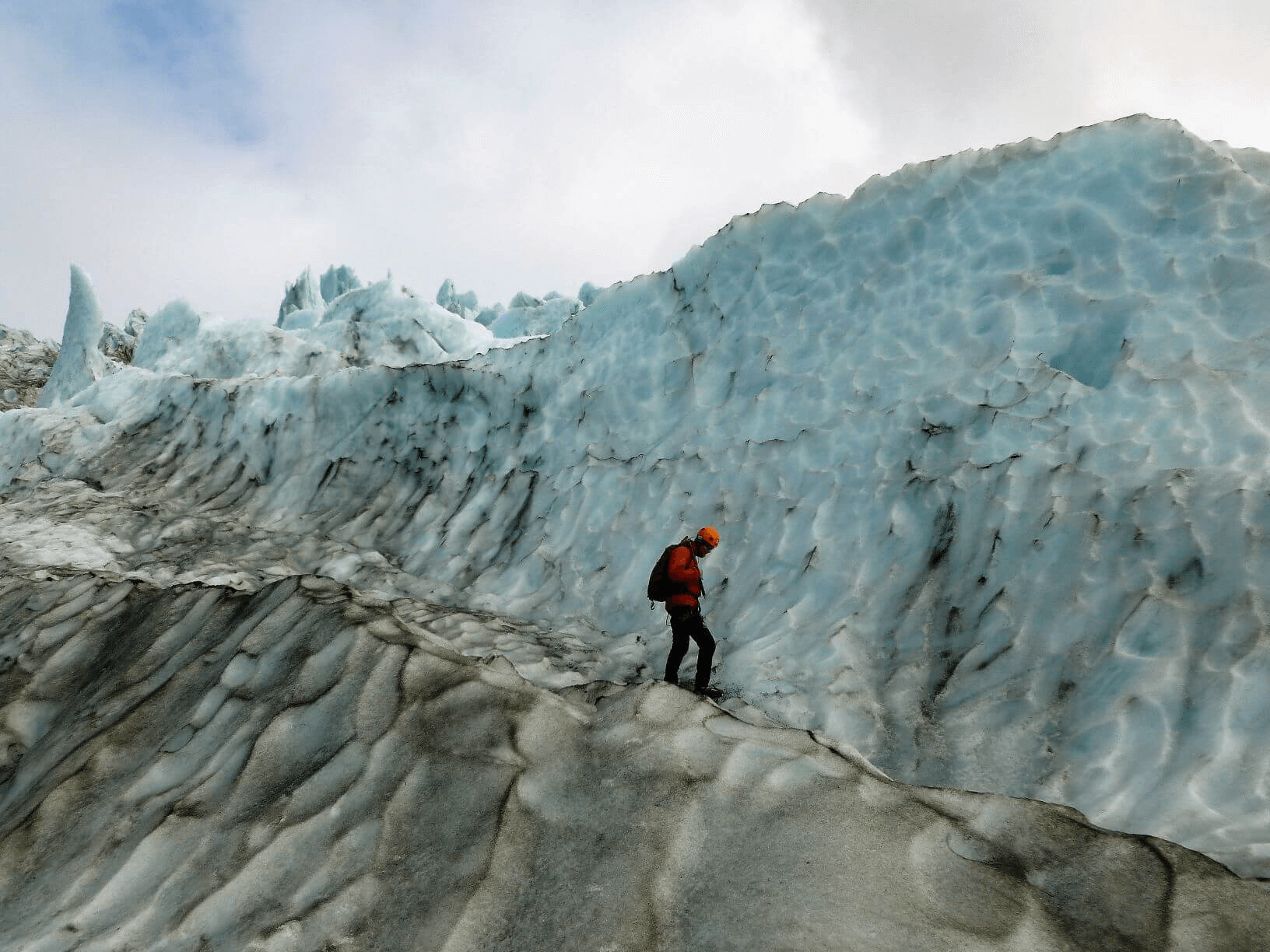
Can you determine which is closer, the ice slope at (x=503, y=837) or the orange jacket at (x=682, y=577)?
the ice slope at (x=503, y=837)

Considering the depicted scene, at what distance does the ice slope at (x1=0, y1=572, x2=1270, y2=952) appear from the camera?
2.30 metres

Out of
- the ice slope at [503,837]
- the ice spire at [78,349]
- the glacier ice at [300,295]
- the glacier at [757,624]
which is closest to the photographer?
the ice slope at [503,837]

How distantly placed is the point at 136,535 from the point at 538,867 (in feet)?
32.6

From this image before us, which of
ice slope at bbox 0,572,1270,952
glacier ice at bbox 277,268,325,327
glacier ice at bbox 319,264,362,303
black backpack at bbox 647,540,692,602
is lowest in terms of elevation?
ice slope at bbox 0,572,1270,952

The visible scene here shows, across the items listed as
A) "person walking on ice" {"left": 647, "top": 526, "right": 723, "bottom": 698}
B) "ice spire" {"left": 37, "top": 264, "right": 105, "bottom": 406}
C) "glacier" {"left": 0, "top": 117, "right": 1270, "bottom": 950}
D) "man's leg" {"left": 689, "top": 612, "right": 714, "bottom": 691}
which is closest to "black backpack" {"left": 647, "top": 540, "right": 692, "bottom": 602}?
"person walking on ice" {"left": 647, "top": 526, "right": 723, "bottom": 698}

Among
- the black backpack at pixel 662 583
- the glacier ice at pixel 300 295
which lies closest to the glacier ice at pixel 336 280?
the glacier ice at pixel 300 295

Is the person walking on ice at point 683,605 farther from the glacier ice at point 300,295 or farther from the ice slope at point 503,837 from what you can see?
the glacier ice at point 300,295

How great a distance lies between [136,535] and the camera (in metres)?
10.1

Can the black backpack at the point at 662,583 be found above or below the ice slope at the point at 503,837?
above

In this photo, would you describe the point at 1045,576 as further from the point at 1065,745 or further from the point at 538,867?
the point at 538,867

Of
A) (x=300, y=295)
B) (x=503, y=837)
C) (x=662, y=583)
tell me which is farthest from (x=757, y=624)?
(x=300, y=295)

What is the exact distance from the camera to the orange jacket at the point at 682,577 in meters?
5.32

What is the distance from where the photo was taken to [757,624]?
6102 mm

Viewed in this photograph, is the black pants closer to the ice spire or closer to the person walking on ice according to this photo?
the person walking on ice
